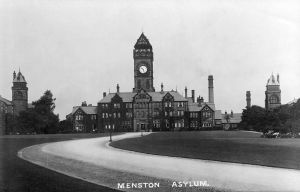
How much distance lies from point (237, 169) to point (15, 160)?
10.9 metres

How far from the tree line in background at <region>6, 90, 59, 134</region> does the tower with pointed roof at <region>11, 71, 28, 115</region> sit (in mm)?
14156

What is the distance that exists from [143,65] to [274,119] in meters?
44.4

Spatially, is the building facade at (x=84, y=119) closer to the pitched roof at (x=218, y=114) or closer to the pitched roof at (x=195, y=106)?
the pitched roof at (x=195, y=106)

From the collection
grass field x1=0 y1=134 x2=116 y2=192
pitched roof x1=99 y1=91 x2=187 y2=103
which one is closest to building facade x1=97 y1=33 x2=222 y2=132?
pitched roof x1=99 y1=91 x2=187 y2=103

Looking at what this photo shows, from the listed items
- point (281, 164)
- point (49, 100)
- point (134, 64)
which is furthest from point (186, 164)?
point (134, 64)

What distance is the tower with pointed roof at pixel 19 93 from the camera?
102 meters

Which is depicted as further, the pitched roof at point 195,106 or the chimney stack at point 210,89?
the chimney stack at point 210,89

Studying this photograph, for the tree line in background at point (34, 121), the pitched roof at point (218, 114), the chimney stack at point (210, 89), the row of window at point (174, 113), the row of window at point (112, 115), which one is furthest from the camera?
the pitched roof at point (218, 114)

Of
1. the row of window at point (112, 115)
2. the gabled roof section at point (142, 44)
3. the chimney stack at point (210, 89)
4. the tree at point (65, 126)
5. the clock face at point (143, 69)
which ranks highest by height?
the gabled roof section at point (142, 44)

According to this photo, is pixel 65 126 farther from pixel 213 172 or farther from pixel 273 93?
pixel 213 172

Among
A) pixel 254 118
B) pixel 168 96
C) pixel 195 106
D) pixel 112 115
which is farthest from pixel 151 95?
pixel 254 118

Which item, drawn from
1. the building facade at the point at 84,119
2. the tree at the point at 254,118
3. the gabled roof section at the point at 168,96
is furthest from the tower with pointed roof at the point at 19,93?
the tree at the point at 254,118

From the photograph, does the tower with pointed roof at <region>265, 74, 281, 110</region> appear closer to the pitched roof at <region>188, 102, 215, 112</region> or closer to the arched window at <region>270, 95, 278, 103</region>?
the arched window at <region>270, 95, 278, 103</region>

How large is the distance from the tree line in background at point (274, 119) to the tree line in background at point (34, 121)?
40.7 m
